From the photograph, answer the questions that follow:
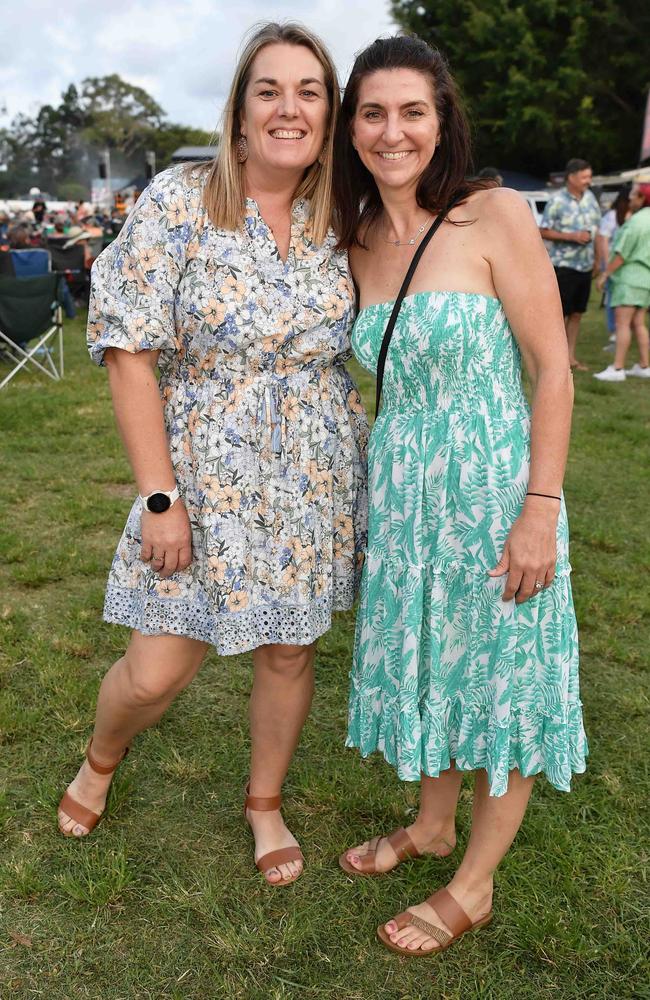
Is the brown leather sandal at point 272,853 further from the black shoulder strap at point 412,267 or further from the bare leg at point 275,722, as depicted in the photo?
the black shoulder strap at point 412,267

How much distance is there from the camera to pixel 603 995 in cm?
208

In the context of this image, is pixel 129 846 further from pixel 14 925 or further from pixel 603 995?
pixel 603 995

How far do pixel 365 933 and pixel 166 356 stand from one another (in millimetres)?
1527

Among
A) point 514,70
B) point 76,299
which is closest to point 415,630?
point 76,299

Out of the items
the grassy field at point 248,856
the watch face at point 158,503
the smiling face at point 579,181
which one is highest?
the smiling face at point 579,181

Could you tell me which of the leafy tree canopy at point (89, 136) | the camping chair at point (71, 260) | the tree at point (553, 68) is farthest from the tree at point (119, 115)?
the camping chair at point (71, 260)

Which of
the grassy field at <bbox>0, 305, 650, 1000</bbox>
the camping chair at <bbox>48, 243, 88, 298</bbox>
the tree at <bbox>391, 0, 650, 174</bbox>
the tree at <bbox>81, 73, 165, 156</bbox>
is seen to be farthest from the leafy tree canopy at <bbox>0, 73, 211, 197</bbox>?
the grassy field at <bbox>0, 305, 650, 1000</bbox>

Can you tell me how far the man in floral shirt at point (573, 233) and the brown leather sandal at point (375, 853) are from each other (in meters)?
7.11

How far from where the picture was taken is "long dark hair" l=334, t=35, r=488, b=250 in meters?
2.04

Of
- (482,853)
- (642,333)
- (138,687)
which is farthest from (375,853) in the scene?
(642,333)

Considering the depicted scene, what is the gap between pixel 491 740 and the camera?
6.80 ft

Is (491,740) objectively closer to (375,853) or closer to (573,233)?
(375,853)

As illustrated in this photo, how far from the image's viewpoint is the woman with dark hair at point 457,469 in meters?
1.94

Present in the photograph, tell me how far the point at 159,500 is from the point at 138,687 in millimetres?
523
